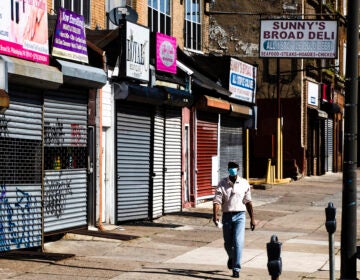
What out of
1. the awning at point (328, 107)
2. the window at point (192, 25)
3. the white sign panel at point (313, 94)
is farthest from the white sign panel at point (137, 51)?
the awning at point (328, 107)

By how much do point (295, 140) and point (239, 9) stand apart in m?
6.42

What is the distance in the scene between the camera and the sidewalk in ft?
42.9

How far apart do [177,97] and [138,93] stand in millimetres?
2534

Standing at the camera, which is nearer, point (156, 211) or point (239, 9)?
point (156, 211)

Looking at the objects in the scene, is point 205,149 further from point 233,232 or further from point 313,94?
point 313,94

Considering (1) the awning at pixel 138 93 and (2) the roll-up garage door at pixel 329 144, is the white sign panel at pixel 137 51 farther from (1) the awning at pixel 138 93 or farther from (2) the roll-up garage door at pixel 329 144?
(2) the roll-up garage door at pixel 329 144

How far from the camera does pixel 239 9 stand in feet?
127

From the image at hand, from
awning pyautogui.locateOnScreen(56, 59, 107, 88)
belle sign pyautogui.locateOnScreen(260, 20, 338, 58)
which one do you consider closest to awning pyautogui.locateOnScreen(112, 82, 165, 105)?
awning pyautogui.locateOnScreen(56, 59, 107, 88)

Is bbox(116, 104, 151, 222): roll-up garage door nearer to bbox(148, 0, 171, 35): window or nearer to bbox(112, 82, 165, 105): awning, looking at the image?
bbox(112, 82, 165, 105): awning

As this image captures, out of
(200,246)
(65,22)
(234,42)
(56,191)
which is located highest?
(234,42)

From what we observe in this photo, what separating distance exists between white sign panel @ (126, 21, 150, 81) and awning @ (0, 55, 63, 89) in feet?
13.8

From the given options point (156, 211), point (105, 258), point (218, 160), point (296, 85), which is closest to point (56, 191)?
point (105, 258)

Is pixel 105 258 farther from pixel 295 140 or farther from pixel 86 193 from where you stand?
pixel 295 140

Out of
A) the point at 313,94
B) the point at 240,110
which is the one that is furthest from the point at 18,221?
the point at 313,94
